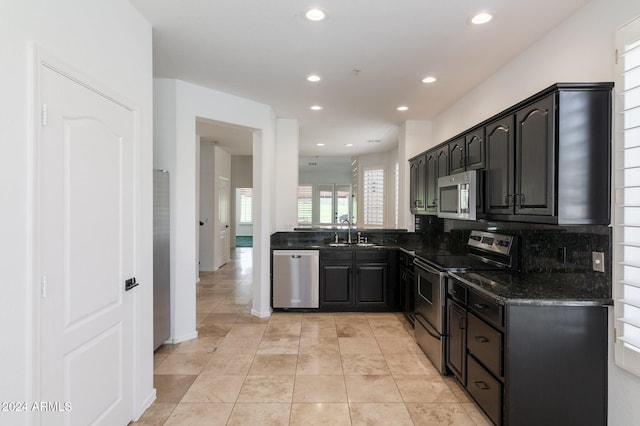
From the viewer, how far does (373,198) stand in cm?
804

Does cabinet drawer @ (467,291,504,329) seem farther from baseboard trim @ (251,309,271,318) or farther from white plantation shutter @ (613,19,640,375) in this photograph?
baseboard trim @ (251,309,271,318)

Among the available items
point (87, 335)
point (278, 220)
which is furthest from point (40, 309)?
point (278, 220)

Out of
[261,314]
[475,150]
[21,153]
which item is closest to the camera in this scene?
[21,153]

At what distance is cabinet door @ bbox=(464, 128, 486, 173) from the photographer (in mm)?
2873

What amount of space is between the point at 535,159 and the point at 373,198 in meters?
5.87

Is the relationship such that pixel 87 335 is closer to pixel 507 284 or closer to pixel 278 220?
pixel 507 284

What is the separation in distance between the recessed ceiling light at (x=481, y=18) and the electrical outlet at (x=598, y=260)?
163cm

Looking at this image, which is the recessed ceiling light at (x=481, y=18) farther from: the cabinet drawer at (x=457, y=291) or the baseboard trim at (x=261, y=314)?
the baseboard trim at (x=261, y=314)

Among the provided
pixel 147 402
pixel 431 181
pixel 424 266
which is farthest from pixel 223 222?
pixel 147 402

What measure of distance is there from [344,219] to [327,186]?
22.7ft

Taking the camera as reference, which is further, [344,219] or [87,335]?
[344,219]

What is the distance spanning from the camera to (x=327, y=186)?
480 inches

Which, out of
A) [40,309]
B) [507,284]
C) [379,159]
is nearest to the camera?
[40,309]

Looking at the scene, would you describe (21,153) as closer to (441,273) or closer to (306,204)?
(441,273)
